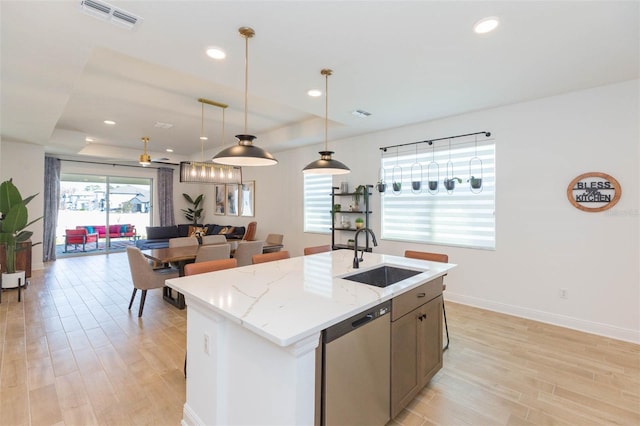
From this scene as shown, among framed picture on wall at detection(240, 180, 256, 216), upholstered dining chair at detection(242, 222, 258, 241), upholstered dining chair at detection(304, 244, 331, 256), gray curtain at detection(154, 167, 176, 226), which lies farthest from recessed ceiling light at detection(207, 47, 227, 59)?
gray curtain at detection(154, 167, 176, 226)

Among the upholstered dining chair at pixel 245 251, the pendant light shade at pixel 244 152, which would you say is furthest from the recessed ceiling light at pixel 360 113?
the upholstered dining chair at pixel 245 251

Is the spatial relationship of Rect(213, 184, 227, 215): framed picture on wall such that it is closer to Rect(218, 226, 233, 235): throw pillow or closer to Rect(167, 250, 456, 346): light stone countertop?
Rect(218, 226, 233, 235): throw pillow

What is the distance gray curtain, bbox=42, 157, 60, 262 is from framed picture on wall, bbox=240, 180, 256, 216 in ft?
14.8

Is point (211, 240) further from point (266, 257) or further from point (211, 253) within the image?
point (266, 257)

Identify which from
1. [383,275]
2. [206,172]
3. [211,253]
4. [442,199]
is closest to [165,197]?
[206,172]

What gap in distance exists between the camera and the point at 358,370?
1.57m

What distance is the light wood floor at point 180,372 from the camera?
2010mm

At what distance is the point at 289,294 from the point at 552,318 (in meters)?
3.54

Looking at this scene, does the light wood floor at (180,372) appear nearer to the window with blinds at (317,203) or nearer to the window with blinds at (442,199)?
the window with blinds at (442,199)

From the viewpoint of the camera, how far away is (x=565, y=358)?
2742 millimetres

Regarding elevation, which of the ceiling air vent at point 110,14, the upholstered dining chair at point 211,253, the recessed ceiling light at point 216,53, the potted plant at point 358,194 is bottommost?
the upholstered dining chair at point 211,253

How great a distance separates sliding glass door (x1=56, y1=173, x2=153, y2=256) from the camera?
310 inches

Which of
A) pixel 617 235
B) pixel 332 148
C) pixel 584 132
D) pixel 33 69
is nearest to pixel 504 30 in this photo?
pixel 584 132

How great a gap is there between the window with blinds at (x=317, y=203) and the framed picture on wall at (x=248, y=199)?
6.57 feet
